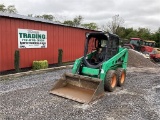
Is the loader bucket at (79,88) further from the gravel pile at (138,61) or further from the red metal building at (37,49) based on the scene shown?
the gravel pile at (138,61)

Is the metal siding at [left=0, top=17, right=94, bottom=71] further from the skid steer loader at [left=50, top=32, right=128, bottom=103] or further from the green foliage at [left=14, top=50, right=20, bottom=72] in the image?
the skid steer loader at [left=50, top=32, right=128, bottom=103]

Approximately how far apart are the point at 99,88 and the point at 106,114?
1101 mm

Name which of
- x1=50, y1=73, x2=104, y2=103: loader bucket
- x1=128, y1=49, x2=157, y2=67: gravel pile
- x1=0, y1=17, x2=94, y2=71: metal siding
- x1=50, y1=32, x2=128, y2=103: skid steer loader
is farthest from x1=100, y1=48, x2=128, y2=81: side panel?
x1=128, y1=49, x2=157, y2=67: gravel pile

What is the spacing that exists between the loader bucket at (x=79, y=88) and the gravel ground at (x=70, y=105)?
200 millimetres

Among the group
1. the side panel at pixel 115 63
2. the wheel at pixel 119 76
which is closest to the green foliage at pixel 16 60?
the side panel at pixel 115 63

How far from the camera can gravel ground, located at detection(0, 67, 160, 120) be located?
16.4ft

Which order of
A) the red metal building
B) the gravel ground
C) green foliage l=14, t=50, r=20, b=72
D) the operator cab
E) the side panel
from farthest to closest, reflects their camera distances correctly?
1. the red metal building
2. green foliage l=14, t=50, r=20, b=72
3. the operator cab
4. the side panel
5. the gravel ground

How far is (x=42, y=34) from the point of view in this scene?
11781 millimetres

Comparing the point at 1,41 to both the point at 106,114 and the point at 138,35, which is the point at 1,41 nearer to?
the point at 106,114

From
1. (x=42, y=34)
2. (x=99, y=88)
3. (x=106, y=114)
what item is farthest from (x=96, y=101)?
(x=42, y=34)

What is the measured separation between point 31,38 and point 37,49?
2.56 feet

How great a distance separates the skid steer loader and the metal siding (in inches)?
154

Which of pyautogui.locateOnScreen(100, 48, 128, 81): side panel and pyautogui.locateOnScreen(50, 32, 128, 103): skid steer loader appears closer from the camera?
pyautogui.locateOnScreen(50, 32, 128, 103): skid steer loader

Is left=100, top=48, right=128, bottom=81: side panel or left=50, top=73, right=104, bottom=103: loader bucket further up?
left=100, top=48, right=128, bottom=81: side panel
